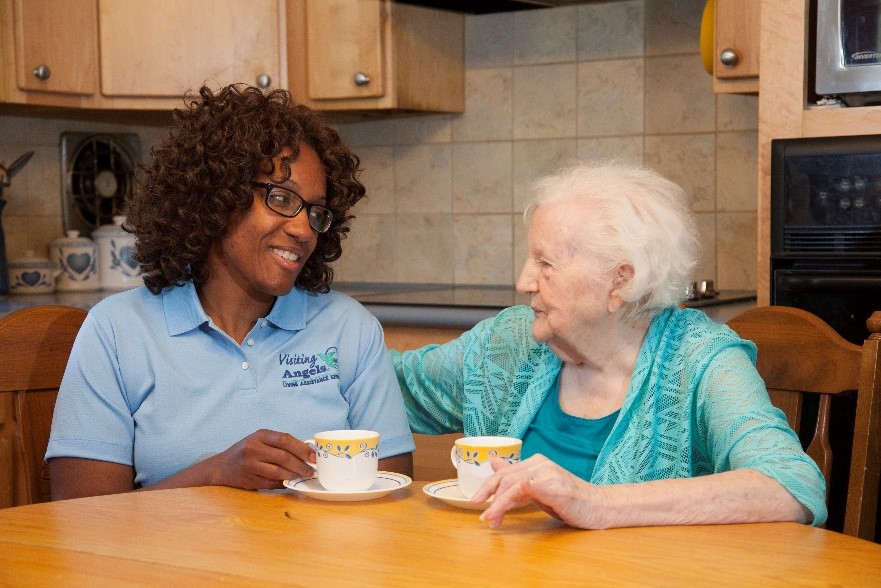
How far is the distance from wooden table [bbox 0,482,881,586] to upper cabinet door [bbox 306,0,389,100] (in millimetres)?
2085

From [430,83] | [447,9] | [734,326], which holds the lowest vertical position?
[734,326]

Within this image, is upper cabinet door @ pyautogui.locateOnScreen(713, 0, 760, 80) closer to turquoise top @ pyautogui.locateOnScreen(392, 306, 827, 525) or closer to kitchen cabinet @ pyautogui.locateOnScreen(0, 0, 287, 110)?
turquoise top @ pyautogui.locateOnScreen(392, 306, 827, 525)

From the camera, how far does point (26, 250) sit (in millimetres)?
3605

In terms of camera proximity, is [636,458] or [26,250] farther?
[26,250]

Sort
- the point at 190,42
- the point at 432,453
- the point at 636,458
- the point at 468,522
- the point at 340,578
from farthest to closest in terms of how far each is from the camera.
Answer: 1. the point at 190,42
2. the point at 432,453
3. the point at 636,458
4. the point at 468,522
5. the point at 340,578

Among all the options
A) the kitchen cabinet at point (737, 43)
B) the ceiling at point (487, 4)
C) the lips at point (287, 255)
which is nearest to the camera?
the lips at point (287, 255)

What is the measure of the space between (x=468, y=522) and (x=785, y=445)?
0.40m

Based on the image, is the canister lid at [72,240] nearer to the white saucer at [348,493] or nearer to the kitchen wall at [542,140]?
the kitchen wall at [542,140]

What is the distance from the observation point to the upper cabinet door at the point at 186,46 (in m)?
3.37

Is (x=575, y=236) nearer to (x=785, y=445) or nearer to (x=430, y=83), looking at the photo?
(x=785, y=445)

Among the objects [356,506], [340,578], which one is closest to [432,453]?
[356,506]

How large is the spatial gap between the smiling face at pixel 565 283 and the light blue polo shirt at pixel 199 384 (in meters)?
0.28

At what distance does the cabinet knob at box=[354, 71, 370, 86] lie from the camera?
3.27 meters

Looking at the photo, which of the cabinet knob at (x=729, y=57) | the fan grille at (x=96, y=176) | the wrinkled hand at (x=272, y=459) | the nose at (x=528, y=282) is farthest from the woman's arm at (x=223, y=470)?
the fan grille at (x=96, y=176)
